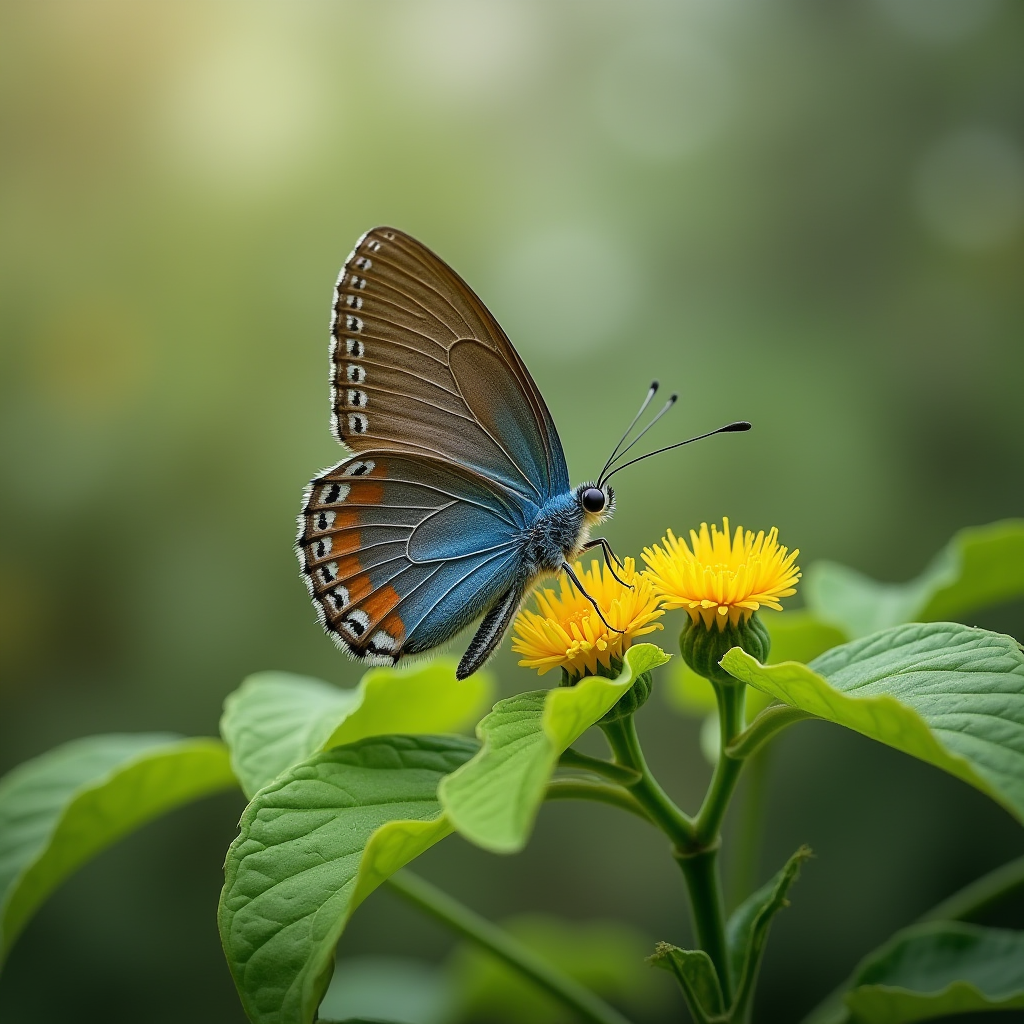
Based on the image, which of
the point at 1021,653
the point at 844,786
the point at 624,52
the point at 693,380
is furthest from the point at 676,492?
the point at 1021,653

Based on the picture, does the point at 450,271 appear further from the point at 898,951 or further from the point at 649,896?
the point at 649,896

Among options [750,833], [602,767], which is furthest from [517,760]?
[750,833]

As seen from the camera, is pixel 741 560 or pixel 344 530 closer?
pixel 741 560

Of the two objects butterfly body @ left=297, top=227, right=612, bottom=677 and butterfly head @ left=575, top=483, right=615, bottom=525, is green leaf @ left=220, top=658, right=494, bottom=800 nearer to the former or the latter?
butterfly body @ left=297, top=227, right=612, bottom=677

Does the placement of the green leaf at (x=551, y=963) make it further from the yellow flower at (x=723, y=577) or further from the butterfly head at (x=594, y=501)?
the yellow flower at (x=723, y=577)

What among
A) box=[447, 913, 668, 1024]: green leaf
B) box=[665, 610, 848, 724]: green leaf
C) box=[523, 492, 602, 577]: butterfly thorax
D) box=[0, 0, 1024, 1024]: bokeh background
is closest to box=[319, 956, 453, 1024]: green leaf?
box=[447, 913, 668, 1024]: green leaf
